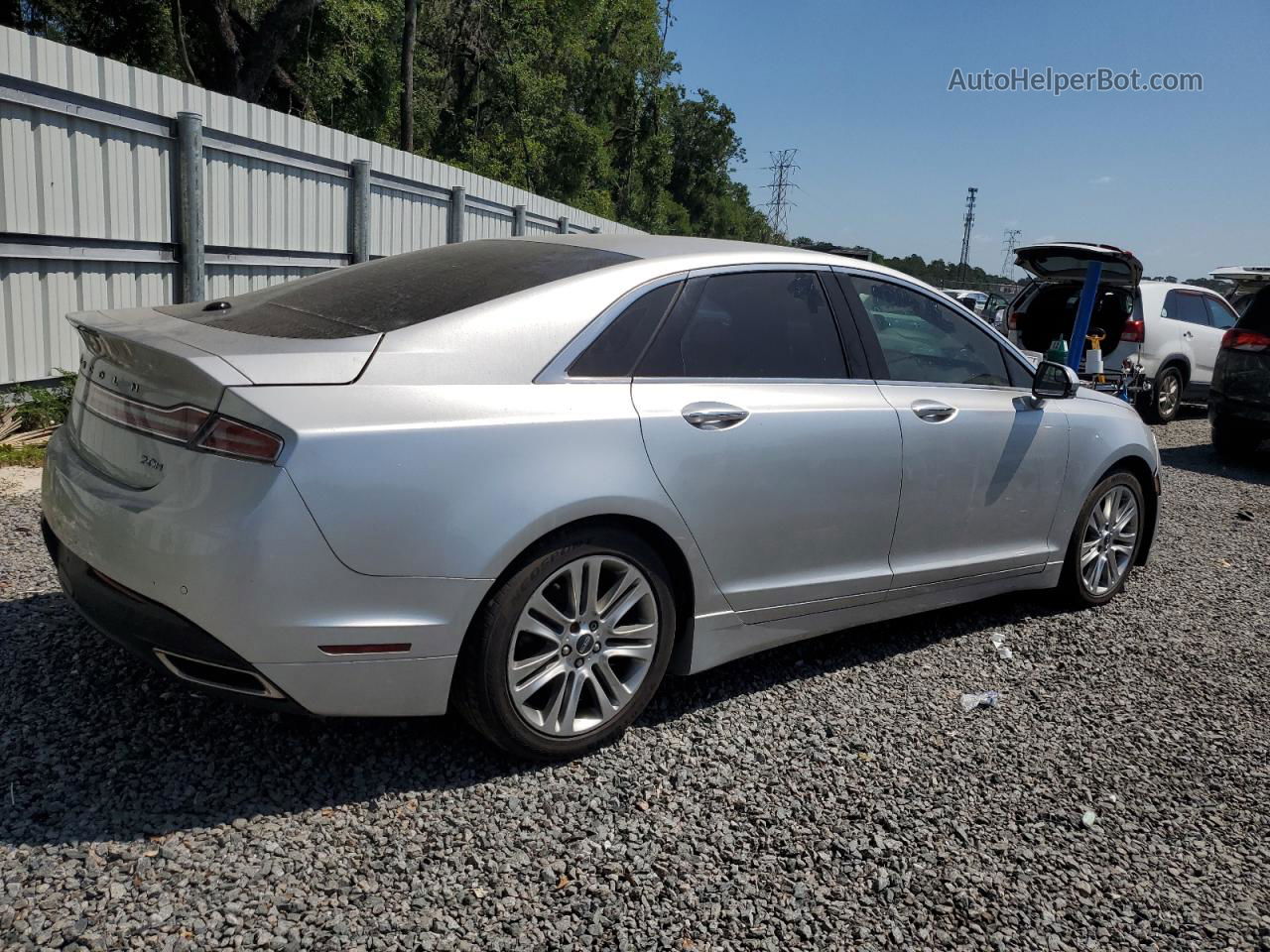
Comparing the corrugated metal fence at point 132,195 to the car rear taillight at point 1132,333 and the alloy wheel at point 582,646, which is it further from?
the car rear taillight at point 1132,333

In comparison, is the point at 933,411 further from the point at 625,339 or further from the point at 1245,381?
the point at 1245,381

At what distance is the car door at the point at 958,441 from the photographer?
4.12 meters

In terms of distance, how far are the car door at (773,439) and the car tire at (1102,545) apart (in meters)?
1.53

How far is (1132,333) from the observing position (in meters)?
12.5

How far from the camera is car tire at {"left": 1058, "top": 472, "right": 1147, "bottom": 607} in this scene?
5109 mm

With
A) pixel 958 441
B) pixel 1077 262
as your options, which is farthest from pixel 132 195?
pixel 1077 262

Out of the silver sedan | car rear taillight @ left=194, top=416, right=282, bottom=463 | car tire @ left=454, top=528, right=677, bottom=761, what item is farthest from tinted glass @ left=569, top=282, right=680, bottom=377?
car rear taillight @ left=194, top=416, right=282, bottom=463

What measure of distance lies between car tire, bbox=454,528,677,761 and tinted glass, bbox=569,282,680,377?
1.63ft

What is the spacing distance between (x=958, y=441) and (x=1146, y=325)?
999 centimetres

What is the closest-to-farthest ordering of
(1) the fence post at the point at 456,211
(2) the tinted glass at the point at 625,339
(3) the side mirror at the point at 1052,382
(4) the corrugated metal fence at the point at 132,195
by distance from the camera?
(2) the tinted glass at the point at 625,339 → (3) the side mirror at the point at 1052,382 → (4) the corrugated metal fence at the point at 132,195 → (1) the fence post at the point at 456,211

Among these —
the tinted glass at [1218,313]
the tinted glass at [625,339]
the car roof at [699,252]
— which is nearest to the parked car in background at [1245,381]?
the tinted glass at [1218,313]

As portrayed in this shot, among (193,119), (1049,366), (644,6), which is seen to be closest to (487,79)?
(644,6)

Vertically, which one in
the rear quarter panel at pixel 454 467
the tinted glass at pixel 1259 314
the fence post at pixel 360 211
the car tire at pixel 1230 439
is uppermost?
the fence post at pixel 360 211

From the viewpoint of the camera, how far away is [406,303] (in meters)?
3.25
